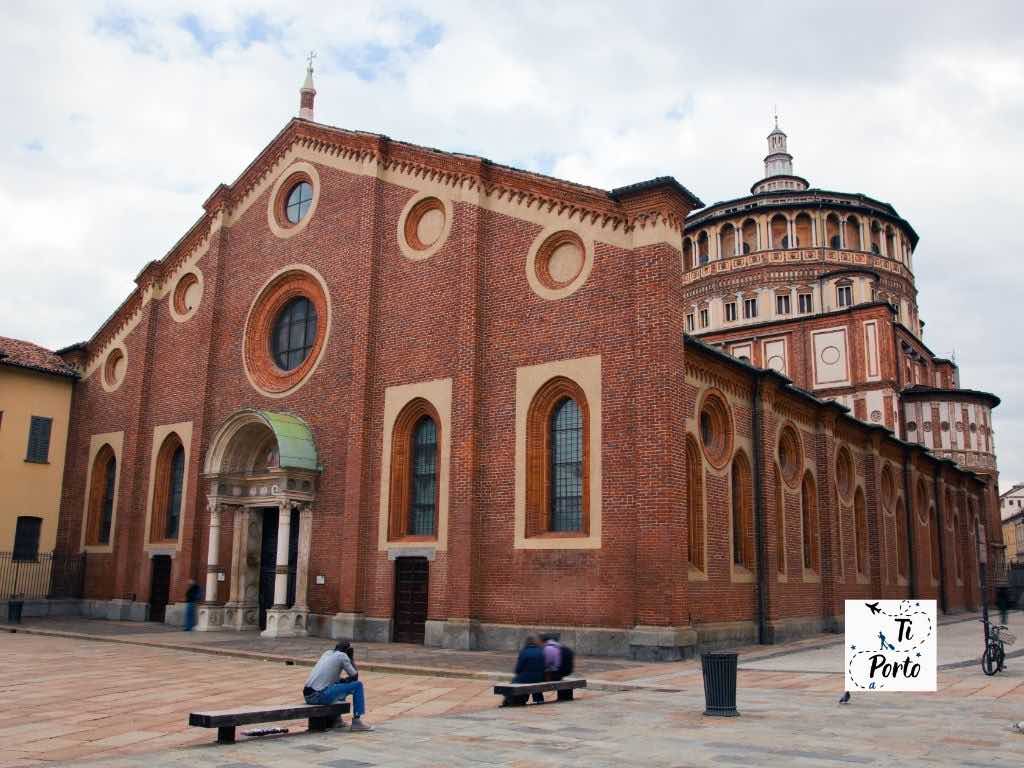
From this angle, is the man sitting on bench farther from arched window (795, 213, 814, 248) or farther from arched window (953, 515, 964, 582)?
arched window (795, 213, 814, 248)

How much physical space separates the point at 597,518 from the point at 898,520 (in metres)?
20.9

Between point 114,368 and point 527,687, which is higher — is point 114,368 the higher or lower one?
the higher one

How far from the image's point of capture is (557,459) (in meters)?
20.4

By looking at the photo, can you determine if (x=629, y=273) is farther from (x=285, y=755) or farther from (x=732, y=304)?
(x=732, y=304)

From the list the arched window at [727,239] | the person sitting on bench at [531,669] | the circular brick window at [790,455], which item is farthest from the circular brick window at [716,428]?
the arched window at [727,239]

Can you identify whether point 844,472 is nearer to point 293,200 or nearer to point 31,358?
point 293,200

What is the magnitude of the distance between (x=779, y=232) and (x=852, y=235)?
395cm

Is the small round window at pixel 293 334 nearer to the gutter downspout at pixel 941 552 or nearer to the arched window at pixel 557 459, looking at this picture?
the arched window at pixel 557 459

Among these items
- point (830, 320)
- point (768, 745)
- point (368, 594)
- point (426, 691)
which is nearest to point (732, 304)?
point (830, 320)

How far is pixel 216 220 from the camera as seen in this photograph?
1126 inches

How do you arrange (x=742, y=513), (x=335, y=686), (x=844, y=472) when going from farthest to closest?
(x=844, y=472) < (x=742, y=513) < (x=335, y=686)

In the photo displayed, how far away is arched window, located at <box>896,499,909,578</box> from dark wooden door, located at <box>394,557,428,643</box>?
2034 cm

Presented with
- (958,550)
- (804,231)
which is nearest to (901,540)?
(958,550)

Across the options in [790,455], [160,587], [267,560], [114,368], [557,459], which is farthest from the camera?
[114,368]
